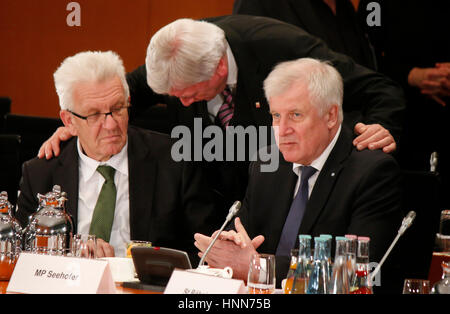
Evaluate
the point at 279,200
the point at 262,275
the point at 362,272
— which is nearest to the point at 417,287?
the point at 362,272

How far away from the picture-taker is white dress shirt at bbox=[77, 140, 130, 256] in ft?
9.75

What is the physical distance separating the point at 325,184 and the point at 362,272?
2.95 feet

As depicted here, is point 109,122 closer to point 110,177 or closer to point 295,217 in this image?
point 110,177

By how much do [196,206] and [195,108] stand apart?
597 millimetres

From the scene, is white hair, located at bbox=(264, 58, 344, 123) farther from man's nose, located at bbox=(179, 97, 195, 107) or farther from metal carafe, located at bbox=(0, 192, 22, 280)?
metal carafe, located at bbox=(0, 192, 22, 280)

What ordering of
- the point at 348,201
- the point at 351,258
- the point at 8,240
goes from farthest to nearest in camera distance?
the point at 348,201, the point at 8,240, the point at 351,258

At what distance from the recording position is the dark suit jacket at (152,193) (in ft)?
9.82

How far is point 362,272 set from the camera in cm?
178

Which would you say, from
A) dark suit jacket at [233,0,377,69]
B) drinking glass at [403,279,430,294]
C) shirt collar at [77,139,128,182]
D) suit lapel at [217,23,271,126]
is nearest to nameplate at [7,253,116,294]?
drinking glass at [403,279,430,294]

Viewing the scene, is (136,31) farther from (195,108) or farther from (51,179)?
(51,179)

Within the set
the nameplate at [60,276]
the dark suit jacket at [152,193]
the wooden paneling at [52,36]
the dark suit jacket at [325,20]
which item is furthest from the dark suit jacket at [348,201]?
the wooden paneling at [52,36]

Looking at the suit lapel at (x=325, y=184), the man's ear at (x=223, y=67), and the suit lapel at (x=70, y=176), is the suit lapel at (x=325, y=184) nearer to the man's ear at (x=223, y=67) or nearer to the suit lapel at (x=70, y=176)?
the man's ear at (x=223, y=67)

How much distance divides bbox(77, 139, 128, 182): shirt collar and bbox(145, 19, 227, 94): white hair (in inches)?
16.1

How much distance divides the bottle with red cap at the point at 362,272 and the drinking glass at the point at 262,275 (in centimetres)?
24
